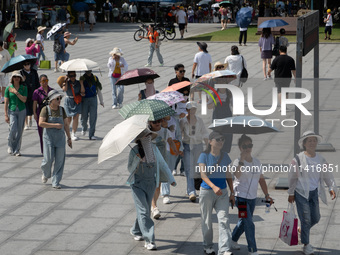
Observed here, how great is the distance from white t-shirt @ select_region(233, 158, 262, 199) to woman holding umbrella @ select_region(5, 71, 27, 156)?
6340mm

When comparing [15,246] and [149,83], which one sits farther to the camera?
[149,83]

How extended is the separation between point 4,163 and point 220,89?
434cm

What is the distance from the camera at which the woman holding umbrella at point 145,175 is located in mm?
8438

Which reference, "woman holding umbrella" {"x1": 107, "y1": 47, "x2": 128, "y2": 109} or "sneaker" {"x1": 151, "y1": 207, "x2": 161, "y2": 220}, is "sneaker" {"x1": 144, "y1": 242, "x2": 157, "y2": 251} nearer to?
"sneaker" {"x1": 151, "y1": 207, "x2": 161, "y2": 220}

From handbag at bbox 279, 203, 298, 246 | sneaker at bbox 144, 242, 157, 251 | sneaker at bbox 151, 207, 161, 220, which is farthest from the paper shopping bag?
Answer: handbag at bbox 279, 203, 298, 246

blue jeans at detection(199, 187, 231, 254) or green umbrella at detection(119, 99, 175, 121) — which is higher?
green umbrella at detection(119, 99, 175, 121)

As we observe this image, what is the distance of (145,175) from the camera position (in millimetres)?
8508

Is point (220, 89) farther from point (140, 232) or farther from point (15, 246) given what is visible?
point (15, 246)

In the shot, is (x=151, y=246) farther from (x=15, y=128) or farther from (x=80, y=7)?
(x=80, y=7)

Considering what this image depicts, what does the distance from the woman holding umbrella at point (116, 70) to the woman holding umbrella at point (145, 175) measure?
29.4ft

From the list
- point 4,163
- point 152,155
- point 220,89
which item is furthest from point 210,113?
point 4,163

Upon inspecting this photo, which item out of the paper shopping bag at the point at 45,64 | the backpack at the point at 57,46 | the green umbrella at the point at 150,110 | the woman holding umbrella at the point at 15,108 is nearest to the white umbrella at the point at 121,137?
the green umbrella at the point at 150,110

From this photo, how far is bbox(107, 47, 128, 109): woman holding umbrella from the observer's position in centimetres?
1731

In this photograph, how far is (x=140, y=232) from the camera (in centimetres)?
884
